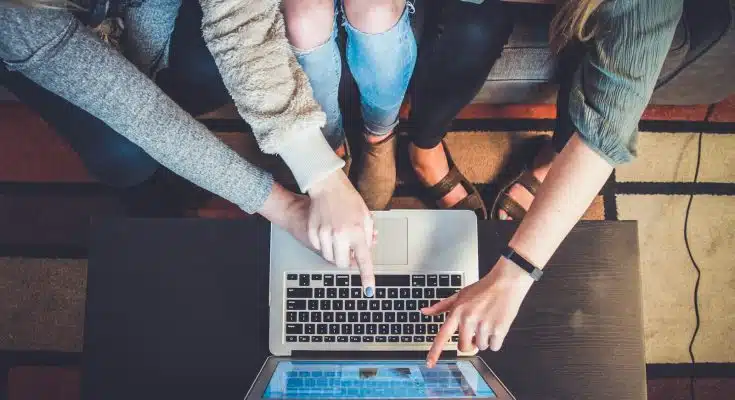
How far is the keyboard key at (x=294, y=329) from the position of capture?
774 millimetres

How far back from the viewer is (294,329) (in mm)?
775

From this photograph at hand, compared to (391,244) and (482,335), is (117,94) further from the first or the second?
(482,335)

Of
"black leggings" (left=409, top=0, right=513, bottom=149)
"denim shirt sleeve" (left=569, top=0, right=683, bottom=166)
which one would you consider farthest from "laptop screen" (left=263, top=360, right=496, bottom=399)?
"black leggings" (left=409, top=0, right=513, bottom=149)

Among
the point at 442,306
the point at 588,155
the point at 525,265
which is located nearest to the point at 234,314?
the point at 442,306

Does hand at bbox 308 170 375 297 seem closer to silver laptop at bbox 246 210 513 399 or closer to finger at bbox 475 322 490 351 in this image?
silver laptop at bbox 246 210 513 399

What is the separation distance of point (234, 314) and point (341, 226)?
9.1 inches

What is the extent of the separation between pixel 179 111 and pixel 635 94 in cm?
65

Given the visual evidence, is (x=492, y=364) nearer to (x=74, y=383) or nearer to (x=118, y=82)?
(x=118, y=82)

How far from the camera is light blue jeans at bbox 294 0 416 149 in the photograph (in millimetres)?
→ 800

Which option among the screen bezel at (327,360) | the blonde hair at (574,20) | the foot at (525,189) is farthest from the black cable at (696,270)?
the screen bezel at (327,360)

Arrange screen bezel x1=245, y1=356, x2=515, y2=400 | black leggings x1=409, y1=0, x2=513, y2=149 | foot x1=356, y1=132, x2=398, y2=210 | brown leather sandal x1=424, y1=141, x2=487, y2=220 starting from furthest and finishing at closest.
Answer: brown leather sandal x1=424, y1=141, x2=487, y2=220 → foot x1=356, y1=132, x2=398, y2=210 → black leggings x1=409, y1=0, x2=513, y2=149 → screen bezel x1=245, y1=356, x2=515, y2=400

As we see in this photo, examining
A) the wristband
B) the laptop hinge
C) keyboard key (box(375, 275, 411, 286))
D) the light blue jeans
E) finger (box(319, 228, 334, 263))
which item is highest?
the light blue jeans

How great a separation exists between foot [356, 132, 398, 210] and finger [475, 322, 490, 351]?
52cm

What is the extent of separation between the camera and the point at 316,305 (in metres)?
0.78
